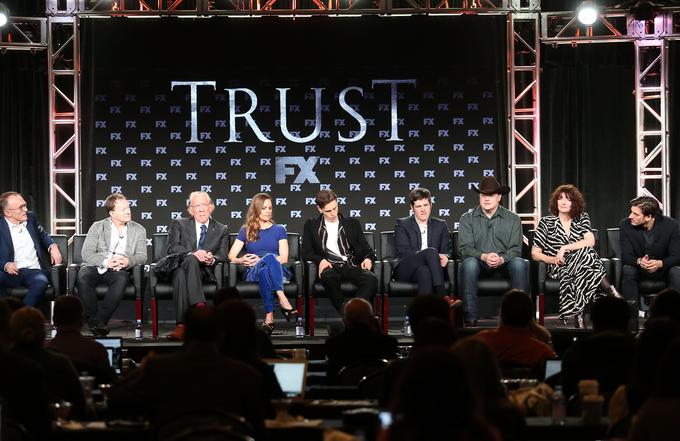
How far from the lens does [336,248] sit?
A: 9922 mm

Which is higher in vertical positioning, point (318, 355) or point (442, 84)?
point (442, 84)

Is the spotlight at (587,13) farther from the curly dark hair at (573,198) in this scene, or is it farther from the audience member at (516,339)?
the audience member at (516,339)

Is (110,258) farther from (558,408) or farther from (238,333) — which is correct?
(558,408)

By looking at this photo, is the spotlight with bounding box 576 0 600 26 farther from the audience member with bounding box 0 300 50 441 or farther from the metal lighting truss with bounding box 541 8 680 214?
the audience member with bounding box 0 300 50 441

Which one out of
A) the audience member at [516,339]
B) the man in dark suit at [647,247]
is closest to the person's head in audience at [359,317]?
the audience member at [516,339]

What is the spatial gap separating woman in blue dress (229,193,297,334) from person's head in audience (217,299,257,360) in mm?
4571

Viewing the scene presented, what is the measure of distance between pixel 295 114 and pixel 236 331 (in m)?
6.59

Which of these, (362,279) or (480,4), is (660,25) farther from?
(362,279)

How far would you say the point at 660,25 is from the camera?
36.9ft

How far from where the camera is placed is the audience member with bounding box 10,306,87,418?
15.9 feet

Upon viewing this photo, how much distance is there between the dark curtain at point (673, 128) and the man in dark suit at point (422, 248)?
2.70 metres

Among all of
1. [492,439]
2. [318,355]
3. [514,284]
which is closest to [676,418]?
[492,439]

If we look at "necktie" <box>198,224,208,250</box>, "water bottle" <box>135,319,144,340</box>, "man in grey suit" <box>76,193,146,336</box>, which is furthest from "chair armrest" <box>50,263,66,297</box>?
"necktie" <box>198,224,208,250</box>

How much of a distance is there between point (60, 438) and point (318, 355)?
179 inches
